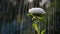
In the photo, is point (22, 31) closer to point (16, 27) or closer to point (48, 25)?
point (16, 27)

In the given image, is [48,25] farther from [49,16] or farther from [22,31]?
[22,31]

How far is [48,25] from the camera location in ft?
4.07

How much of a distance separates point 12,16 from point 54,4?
36 centimetres

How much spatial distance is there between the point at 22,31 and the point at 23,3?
0.24 meters

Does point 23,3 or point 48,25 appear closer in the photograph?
point 48,25

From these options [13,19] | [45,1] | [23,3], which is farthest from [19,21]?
[45,1]

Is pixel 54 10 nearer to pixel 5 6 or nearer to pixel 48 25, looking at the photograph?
pixel 48 25

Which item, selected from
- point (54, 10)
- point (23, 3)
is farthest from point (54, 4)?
point (23, 3)

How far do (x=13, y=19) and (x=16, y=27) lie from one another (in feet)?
0.23

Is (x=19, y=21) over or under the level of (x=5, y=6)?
under

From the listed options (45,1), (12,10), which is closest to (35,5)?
(45,1)

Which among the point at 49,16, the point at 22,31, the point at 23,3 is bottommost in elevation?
the point at 22,31

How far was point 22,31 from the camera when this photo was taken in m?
1.27

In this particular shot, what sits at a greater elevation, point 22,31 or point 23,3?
point 23,3
